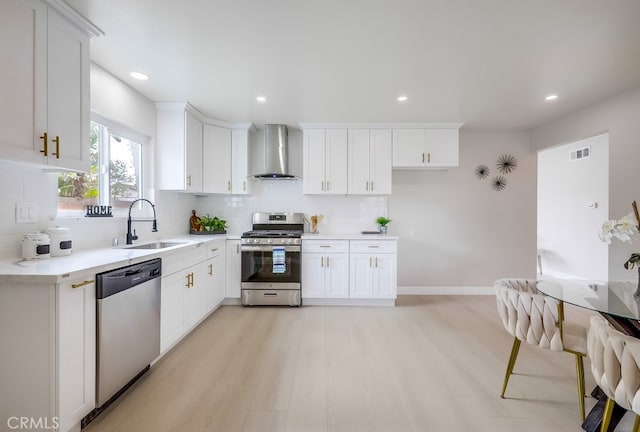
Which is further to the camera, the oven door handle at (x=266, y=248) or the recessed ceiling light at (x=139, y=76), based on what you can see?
the oven door handle at (x=266, y=248)

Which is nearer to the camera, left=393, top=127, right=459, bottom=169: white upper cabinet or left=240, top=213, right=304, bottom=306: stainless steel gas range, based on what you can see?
left=240, top=213, right=304, bottom=306: stainless steel gas range

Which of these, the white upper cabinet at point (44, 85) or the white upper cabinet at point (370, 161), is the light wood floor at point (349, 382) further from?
the white upper cabinet at point (370, 161)

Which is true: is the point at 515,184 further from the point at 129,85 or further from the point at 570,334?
the point at 129,85

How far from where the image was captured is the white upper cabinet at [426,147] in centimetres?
390

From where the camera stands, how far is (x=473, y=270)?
170 inches

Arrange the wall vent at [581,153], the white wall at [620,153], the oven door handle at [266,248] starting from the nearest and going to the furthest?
the white wall at [620,153]
the oven door handle at [266,248]
the wall vent at [581,153]

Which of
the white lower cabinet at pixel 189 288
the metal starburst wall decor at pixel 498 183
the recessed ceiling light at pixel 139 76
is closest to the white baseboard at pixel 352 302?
the white lower cabinet at pixel 189 288

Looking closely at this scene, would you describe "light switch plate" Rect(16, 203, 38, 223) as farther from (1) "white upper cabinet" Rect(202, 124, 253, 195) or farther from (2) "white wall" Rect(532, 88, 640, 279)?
(2) "white wall" Rect(532, 88, 640, 279)

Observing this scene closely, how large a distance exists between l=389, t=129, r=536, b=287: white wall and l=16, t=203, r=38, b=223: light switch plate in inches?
154

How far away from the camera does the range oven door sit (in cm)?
371

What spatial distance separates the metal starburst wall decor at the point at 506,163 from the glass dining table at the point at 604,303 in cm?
259

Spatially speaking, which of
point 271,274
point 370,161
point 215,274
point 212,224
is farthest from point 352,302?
point 212,224

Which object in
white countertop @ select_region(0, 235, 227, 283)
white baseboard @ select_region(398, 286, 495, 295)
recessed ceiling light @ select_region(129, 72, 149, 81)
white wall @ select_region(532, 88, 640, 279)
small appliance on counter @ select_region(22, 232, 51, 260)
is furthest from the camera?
white baseboard @ select_region(398, 286, 495, 295)

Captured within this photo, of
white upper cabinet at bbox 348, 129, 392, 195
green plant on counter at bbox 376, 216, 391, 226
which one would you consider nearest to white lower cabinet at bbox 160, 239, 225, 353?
white upper cabinet at bbox 348, 129, 392, 195
